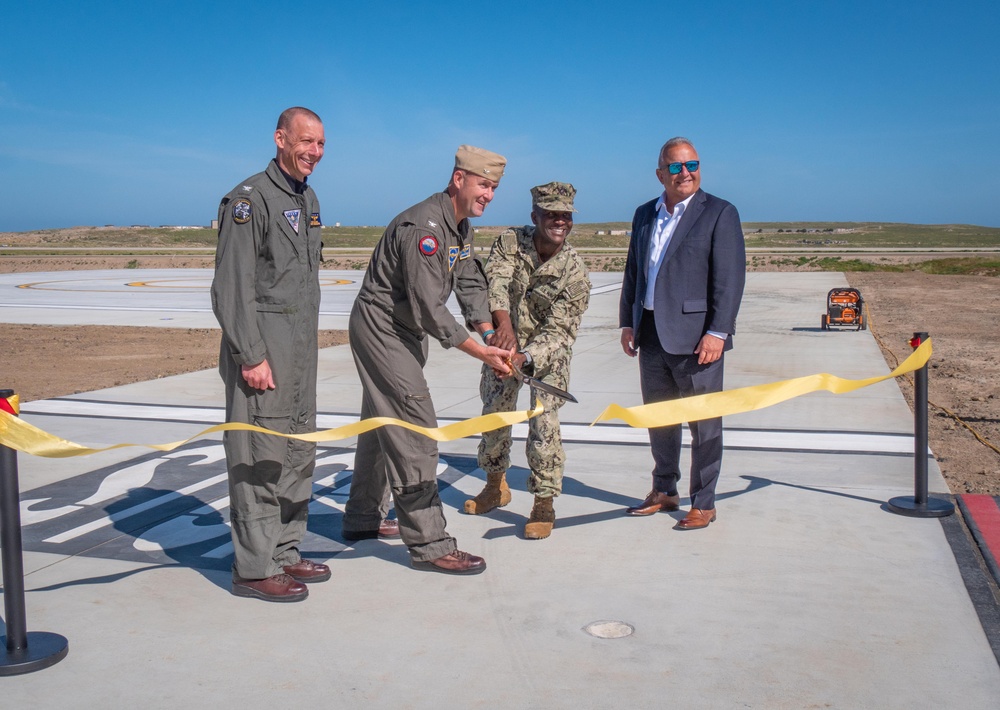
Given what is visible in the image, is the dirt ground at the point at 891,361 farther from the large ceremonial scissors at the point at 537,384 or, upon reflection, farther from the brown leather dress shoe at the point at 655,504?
the large ceremonial scissors at the point at 537,384

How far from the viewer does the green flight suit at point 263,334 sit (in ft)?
11.8

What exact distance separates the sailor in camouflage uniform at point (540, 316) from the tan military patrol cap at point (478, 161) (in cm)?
48

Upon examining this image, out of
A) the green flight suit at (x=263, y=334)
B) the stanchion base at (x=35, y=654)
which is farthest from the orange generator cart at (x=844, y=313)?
the stanchion base at (x=35, y=654)

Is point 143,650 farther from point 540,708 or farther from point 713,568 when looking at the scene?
point 713,568

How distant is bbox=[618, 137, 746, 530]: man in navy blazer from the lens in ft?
14.9

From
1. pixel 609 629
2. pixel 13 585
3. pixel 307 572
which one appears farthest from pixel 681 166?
pixel 13 585

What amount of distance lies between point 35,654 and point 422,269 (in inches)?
80.6

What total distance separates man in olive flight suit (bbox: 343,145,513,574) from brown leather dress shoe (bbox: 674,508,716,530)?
1124mm

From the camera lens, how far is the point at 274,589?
3730 mm

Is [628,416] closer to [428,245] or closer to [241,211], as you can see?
[428,245]

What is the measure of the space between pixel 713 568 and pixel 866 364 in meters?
7.44

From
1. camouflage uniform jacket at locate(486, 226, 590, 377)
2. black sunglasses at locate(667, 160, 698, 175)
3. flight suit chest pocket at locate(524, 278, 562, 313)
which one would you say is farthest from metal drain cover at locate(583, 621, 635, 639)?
black sunglasses at locate(667, 160, 698, 175)

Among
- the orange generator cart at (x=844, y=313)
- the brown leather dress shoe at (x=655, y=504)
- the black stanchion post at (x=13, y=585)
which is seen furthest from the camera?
the orange generator cart at (x=844, y=313)

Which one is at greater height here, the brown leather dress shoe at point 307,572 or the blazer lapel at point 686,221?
the blazer lapel at point 686,221
